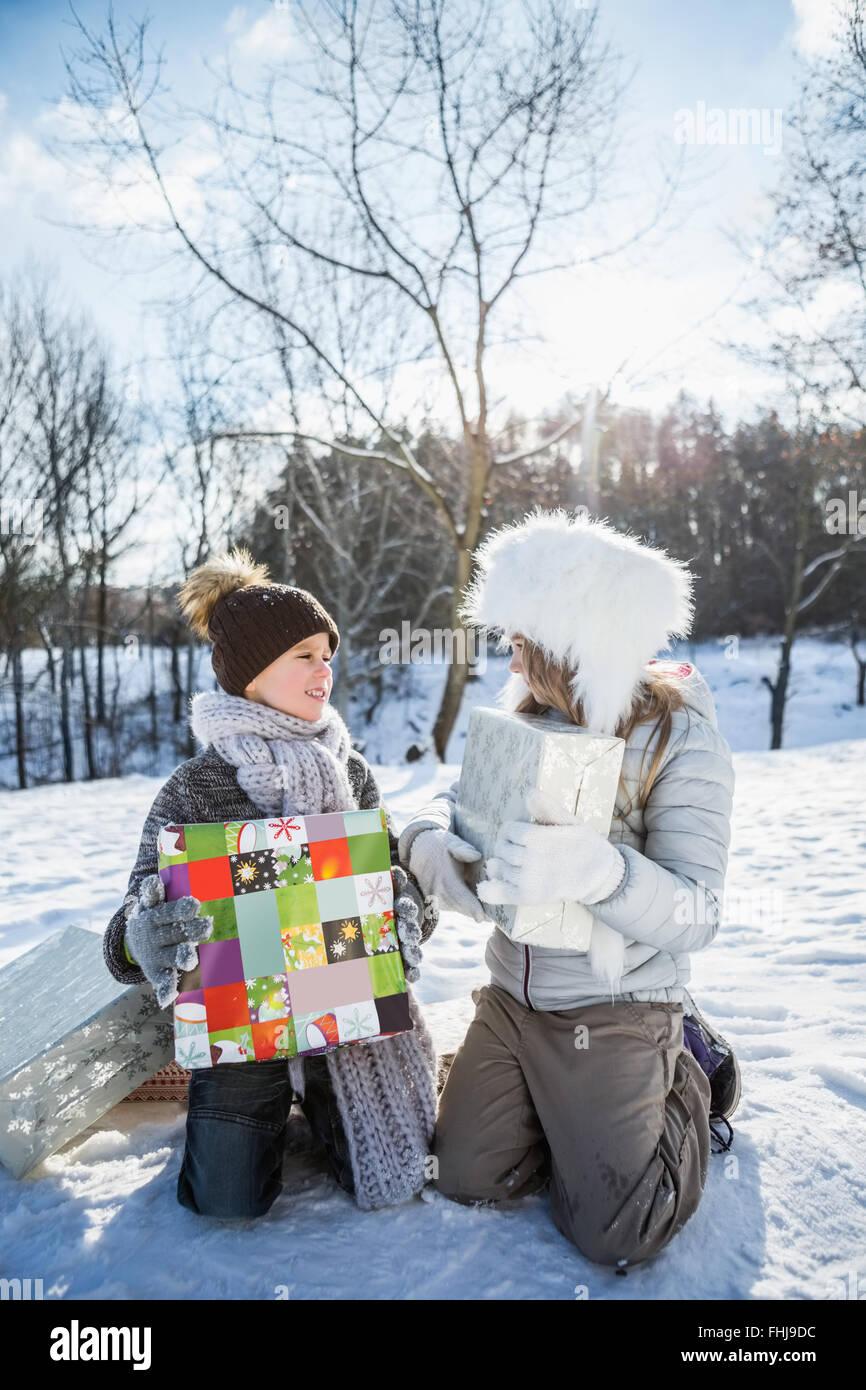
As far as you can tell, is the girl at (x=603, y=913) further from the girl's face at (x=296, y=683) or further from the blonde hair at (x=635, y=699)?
the girl's face at (x=296, y=683)

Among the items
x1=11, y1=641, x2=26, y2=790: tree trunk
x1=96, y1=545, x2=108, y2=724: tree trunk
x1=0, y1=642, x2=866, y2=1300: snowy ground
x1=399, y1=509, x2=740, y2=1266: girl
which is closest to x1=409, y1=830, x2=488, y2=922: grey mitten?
x1=399, y1=509, x2=740, y2=1266: girl

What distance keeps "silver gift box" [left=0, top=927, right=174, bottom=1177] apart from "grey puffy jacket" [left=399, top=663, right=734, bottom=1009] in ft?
3.36

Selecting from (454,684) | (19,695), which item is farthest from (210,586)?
(19,695)

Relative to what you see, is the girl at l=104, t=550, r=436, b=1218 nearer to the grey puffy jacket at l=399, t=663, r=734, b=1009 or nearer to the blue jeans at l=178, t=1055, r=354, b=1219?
the blue jeans at l=178, t=1055, r=354, b=1219

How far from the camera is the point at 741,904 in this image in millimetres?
4129

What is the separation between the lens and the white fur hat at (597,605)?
6.16ft

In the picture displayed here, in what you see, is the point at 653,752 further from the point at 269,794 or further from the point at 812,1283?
the point at 812,1283

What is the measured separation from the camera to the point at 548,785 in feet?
5.65

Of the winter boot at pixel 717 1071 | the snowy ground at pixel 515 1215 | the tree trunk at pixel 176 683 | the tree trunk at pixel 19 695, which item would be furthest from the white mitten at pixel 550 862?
the tree trunk at pixel 176 683

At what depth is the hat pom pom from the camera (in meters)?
2.30

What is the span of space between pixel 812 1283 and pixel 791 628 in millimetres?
14417

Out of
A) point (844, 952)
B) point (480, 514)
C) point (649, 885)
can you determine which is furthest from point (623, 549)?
point (480, 514)

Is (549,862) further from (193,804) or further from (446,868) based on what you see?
(193,804)

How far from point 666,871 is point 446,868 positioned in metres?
0.55
